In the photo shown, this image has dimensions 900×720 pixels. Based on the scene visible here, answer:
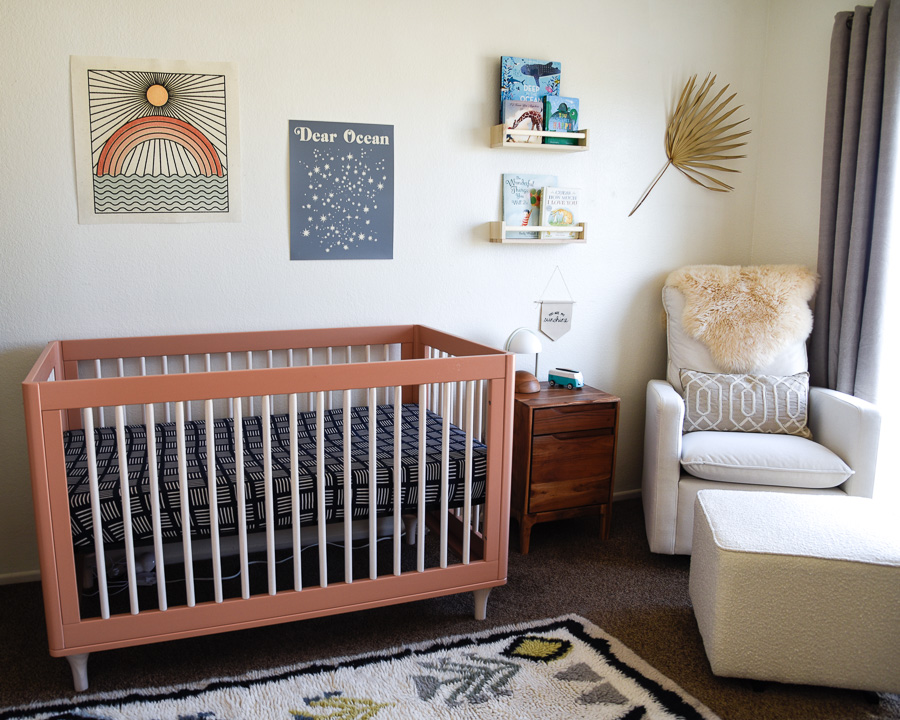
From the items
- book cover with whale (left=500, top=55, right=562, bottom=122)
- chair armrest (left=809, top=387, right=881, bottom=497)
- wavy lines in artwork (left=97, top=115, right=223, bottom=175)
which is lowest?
chair armrest (left=809, top=387, right=881, bottom=497)

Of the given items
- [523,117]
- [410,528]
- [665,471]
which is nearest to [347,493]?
[410,528]

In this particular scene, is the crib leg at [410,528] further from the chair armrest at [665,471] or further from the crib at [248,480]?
the chair armrest at [665,471]

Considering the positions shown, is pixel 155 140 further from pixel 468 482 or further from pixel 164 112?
pixel 468 482

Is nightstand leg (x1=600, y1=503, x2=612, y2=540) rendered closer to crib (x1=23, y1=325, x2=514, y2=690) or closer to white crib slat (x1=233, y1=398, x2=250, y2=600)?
crib (x1=23, y1=325, x2=514, y2=690)

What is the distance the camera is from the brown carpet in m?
1.90

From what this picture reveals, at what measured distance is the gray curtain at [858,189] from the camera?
2631 millimetres

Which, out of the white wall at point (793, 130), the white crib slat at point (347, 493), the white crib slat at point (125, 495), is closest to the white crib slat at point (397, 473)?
the white crib slat at point (347, 493)

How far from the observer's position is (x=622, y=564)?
266 centimetres

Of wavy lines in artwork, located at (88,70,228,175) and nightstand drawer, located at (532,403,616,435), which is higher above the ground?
wavy lines in artwork, located at (88,70,228,175)

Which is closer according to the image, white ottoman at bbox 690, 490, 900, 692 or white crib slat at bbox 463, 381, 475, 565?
white ottoman at bbox 690, 490, 900, 692

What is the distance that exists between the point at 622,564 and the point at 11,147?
241cm

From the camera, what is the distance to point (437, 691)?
190 centimetres

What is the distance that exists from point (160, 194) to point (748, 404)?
2.22 m

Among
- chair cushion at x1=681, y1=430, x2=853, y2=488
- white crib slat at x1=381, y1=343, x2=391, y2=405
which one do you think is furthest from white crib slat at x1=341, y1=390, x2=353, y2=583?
chair cushion at x1=681, y1=430, x2=853, y2=488
